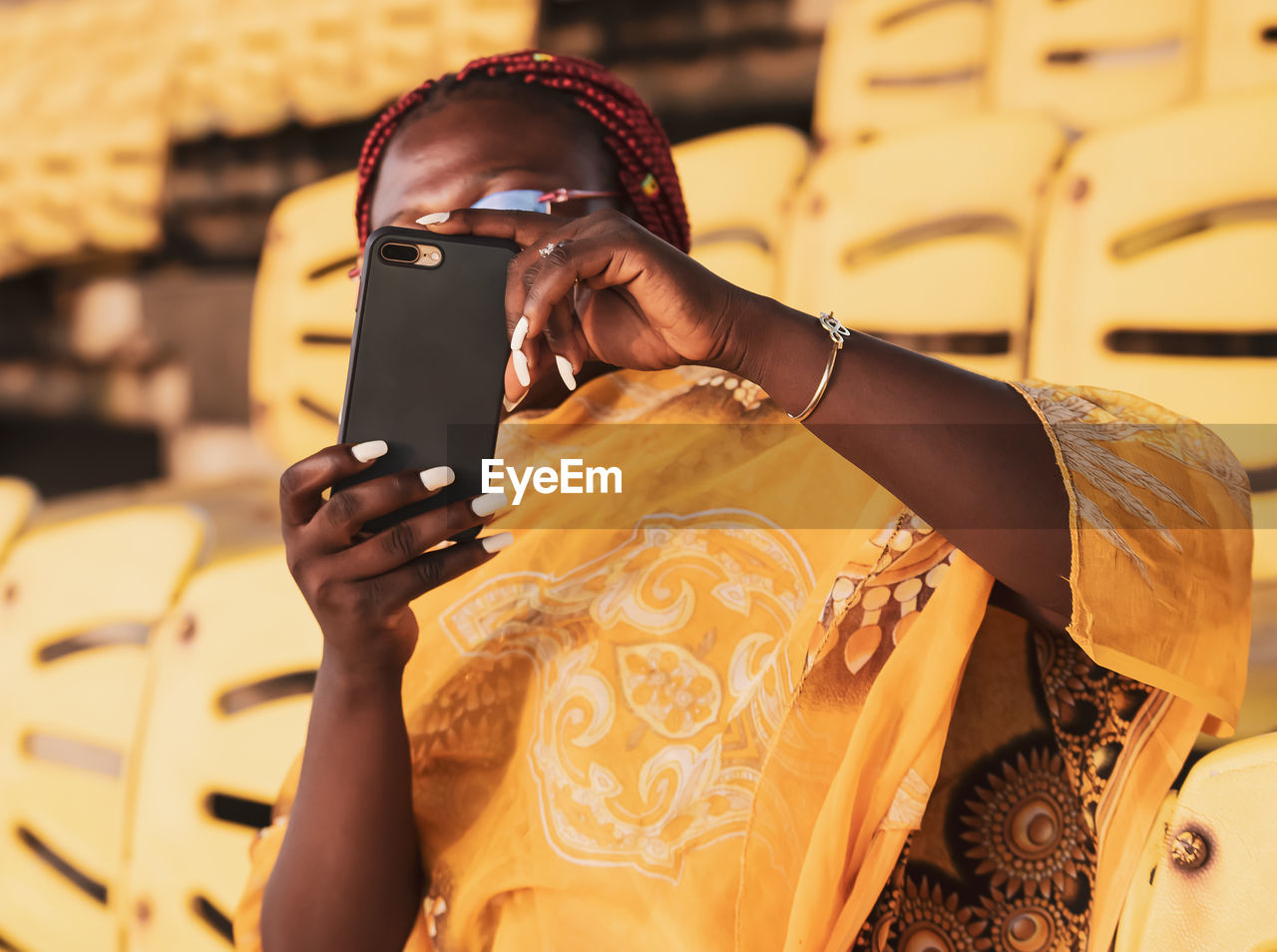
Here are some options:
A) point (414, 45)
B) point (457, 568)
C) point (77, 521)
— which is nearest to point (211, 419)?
point (77, 521)

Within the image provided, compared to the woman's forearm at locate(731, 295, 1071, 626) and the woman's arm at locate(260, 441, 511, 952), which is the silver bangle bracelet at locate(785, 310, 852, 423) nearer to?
Result: the woman's forearm at locate(731, 295, 1071, 626)

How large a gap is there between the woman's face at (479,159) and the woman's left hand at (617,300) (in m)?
0.17

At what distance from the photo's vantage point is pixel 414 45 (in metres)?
1.37

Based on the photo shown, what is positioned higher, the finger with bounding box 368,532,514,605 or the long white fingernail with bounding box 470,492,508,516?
the long white fingernail with bounding box 470,492,508,516

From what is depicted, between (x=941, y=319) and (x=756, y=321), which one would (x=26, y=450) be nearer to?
(x=941, y=319)

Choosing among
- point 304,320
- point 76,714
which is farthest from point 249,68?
point 76,714

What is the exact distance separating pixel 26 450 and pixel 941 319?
1870 millimetres

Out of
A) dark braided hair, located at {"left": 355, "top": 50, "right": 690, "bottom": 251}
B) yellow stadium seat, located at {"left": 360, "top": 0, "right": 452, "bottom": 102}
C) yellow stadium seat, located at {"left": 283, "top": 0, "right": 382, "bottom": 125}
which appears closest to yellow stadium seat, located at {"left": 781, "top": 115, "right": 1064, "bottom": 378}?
dark braided hair, located at {"left": 355, "top": 50, "right": 690, "bottom": 251}

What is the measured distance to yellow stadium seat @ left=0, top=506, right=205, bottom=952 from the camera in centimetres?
95

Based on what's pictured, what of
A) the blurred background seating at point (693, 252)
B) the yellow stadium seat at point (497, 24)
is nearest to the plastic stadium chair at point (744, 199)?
the blurred background seating at point (693, 252)

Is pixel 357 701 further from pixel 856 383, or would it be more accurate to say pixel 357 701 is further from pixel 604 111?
pixel 604 111

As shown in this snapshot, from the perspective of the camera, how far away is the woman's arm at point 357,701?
43 centimetres

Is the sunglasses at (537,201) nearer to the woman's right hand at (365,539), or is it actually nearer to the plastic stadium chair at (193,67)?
the woman's right hand at (365,539)

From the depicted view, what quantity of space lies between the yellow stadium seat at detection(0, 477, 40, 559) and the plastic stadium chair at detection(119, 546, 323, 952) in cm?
36
